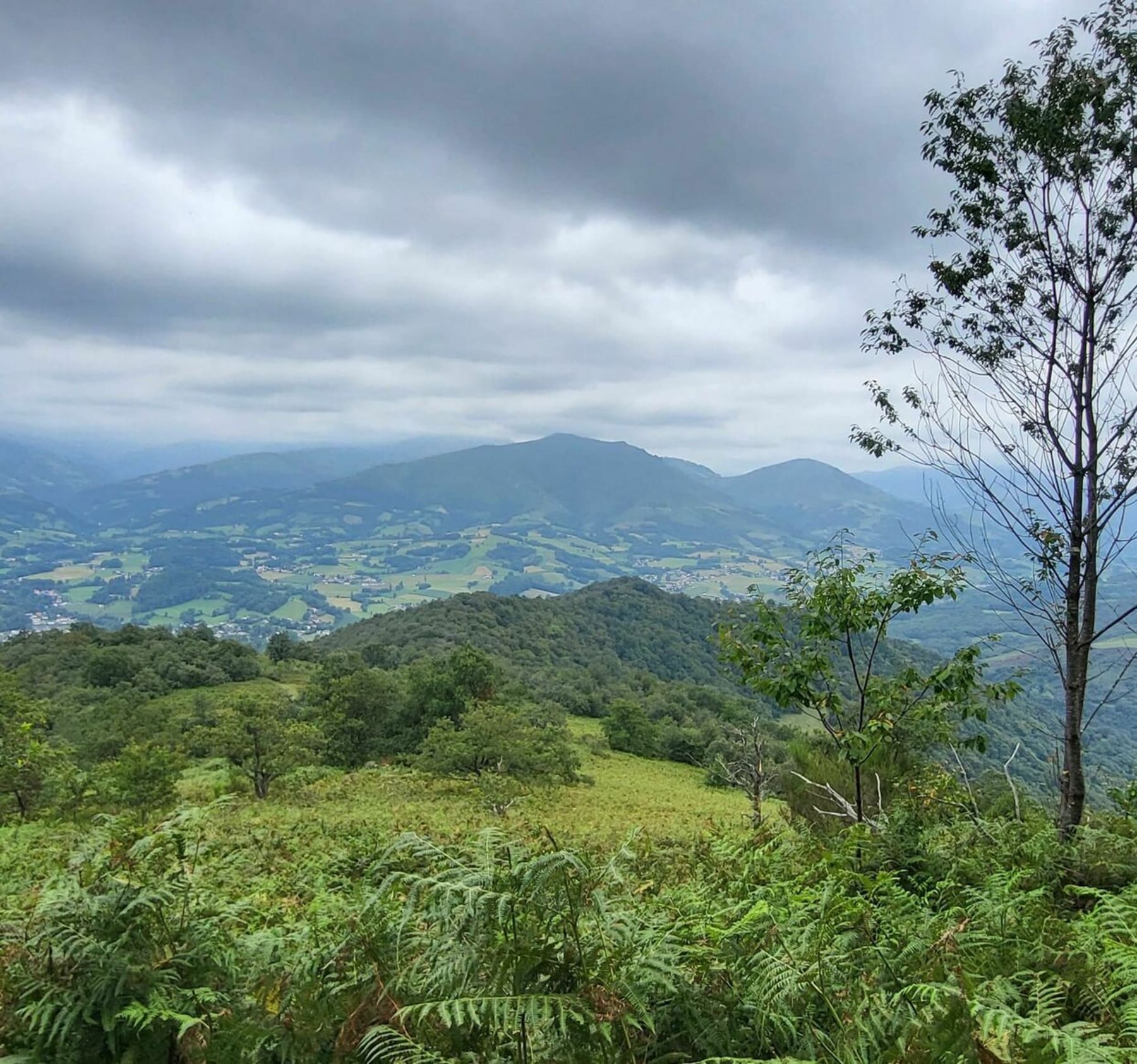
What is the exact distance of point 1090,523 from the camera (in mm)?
4938

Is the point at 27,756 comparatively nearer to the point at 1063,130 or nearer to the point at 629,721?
the point at 1063,130

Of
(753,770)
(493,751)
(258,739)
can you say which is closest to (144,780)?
(258,739)

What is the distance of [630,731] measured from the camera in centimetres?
4234

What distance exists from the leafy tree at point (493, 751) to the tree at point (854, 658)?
2142cm

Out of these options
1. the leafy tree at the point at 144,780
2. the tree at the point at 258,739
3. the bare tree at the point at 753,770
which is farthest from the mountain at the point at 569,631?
the bare tree at the point at 753,770

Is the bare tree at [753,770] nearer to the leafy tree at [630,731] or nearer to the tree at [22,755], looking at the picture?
the tree at [22,755]

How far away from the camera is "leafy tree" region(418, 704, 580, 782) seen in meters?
27.0

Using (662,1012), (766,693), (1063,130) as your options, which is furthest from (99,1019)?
(1063,130)

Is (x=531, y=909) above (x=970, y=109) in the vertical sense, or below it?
below

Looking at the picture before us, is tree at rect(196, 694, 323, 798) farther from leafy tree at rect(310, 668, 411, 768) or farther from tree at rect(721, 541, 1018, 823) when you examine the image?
tree at rect(721, 541, 1018, 823)

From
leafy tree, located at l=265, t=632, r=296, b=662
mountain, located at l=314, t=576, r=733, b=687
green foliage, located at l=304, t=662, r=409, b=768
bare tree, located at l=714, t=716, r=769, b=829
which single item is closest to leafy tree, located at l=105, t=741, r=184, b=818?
bare tree, located at l=714, t=716, r=769, b=829

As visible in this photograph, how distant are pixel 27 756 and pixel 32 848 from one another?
4607 mm

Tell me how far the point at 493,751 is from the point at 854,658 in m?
22.6

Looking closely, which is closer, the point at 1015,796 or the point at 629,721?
the point at 1015,796
